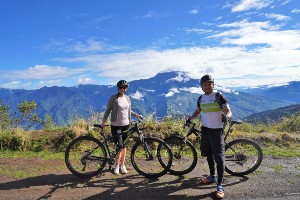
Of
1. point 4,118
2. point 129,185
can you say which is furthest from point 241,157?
point 4,118

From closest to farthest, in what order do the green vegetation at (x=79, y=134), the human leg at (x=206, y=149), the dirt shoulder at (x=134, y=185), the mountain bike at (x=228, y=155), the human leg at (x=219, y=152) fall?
the dirt shoulder at (x=134, y=185)
the human leg at (x=219, y=152)
the human leg at (x=206, y=149)
the mountain bike at (x=228, y=155)
the green vegetation at (x=79, y=134)

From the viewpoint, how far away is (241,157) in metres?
8.84

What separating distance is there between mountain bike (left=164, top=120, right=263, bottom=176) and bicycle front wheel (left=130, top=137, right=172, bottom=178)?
0.32m

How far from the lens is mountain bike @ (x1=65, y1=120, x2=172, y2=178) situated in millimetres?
8891

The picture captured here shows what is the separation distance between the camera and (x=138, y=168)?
29.4 feet

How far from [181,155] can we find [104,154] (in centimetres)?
227

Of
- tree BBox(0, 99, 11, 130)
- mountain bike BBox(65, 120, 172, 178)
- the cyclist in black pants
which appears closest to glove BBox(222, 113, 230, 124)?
the cyclist in black pants

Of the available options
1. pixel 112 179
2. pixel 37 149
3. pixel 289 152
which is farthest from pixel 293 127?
pixel 37 149

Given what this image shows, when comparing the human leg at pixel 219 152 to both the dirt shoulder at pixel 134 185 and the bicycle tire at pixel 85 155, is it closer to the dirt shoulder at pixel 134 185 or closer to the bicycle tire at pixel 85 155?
the dirt shoulder at pixel 134 185

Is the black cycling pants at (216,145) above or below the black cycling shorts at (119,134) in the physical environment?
below

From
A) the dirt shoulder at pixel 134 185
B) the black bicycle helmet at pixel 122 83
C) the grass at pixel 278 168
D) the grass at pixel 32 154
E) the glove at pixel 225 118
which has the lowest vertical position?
Answer: the grass at pixel 278 168

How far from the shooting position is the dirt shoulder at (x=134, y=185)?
7.37 metres

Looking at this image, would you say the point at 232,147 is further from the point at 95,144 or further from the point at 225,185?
the point at 95,144

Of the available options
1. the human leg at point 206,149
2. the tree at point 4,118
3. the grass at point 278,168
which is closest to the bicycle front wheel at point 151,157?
the human leg at point 206,149
